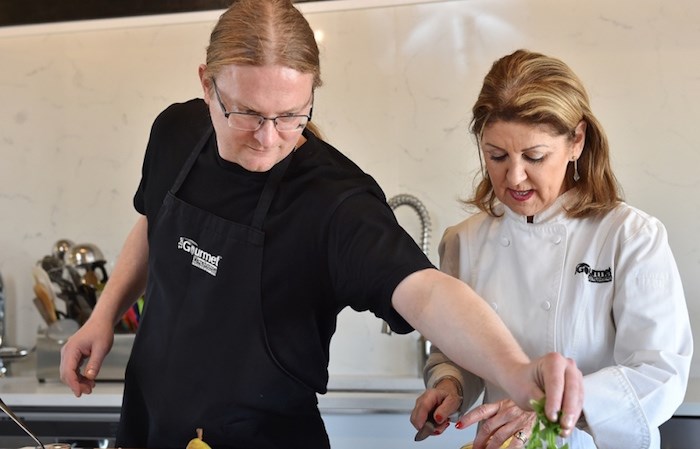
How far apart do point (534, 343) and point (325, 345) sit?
40cm

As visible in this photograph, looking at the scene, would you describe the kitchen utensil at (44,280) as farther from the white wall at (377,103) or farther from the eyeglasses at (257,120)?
the eyeglasses at (257,120)

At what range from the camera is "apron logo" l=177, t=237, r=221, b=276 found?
1703mm

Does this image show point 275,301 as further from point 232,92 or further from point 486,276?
point 486,276

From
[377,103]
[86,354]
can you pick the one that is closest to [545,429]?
[86,354]

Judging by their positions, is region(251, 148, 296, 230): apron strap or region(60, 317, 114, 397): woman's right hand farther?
region(60, 317, 114, 397): woman's right hand

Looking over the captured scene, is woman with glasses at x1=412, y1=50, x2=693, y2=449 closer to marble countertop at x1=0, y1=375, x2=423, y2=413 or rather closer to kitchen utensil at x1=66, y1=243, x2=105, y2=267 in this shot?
marble countertop at x1=0, y1=375, x2=423, y2=413

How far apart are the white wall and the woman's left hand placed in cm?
135

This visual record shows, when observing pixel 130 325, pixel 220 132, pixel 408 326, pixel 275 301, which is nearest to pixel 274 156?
pixel 220 132

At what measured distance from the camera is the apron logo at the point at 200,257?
5.59 ft

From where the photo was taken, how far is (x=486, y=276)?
192 centimetres

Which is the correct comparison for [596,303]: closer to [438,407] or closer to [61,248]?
[438,407]

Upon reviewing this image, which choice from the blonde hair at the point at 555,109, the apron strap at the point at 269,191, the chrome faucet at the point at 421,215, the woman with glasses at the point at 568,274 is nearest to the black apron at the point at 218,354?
the apron strap at the point at 269,191

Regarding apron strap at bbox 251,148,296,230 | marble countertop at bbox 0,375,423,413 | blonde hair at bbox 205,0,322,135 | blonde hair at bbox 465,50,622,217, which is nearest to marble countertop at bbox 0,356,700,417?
marble countertop at bbox 0,375,423,413

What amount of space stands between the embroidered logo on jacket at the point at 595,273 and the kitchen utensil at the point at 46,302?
1915 millimetres
